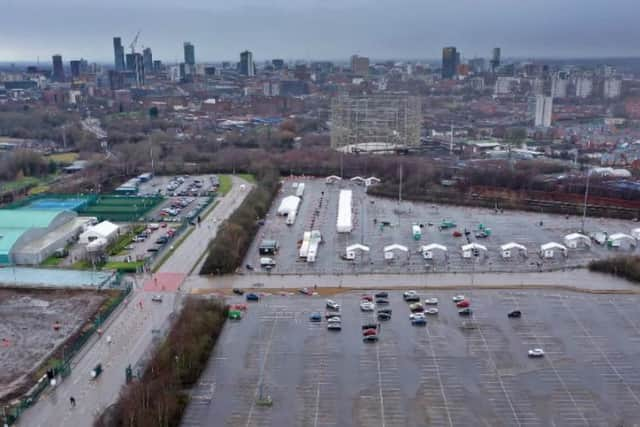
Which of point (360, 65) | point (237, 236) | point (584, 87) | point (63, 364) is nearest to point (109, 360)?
point (63, 364)

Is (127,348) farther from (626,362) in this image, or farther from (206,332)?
(626,362)

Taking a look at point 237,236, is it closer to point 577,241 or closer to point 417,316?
point 417,316

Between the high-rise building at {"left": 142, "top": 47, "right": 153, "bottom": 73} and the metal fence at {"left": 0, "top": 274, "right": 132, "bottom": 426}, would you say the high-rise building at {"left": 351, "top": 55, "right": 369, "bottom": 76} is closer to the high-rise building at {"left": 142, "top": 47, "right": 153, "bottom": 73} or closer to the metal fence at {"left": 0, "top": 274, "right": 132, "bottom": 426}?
the high-rise building at {"left": 142, "top": 47, "right": 153, "bottom": 73}

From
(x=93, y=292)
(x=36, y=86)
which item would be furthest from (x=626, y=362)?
(x=36, y=86)

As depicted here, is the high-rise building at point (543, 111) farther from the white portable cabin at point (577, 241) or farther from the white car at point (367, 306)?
the white car at point (367, 306)

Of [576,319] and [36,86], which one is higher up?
[36,86]

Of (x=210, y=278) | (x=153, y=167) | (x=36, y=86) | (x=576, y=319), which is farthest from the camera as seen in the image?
(x=36, y=86)

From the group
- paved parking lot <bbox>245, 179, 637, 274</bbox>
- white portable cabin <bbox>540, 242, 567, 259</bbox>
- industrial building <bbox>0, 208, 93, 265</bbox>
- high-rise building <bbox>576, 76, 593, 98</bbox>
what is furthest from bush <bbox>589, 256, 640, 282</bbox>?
high-rise building <bbox>576, 76, 593, 98</bbox>
